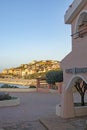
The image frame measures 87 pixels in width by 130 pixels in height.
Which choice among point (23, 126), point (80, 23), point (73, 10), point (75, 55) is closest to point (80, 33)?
point (80, 23)

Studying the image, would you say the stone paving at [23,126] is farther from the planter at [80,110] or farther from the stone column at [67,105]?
the planter at [80,110]

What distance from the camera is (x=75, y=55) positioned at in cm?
1229

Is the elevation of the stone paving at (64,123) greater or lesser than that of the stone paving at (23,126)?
greater

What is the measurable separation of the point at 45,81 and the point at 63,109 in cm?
2109

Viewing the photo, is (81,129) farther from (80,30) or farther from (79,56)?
(80,30)

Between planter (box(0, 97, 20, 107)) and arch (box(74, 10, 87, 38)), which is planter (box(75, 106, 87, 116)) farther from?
planter (box(0, 97, 20, 107))

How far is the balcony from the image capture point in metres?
11.5

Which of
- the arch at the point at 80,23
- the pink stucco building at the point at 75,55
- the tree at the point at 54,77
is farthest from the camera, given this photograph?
the tree at the point at 54,77

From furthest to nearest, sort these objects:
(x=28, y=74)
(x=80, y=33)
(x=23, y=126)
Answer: (x=28, y=74)
(x=23, y=126)
(x=80, y=33)

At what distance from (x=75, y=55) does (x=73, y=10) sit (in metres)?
1.88

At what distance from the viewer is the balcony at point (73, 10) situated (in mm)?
11469

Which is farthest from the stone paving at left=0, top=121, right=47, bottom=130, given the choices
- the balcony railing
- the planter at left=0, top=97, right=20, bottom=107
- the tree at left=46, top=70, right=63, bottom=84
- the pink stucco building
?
the tree at left=46, top=70, right=63, bottom=84

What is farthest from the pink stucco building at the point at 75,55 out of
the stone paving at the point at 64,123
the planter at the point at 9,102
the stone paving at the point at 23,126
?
the planter at the point at 9,102

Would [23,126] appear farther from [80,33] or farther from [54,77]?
[54,77]
